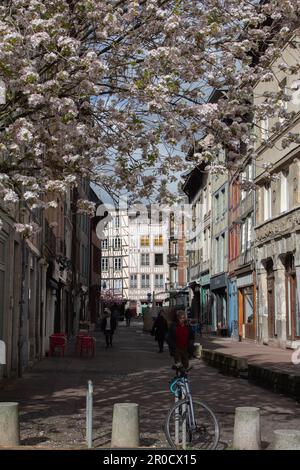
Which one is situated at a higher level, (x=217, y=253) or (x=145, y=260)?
(x=145, y=260)

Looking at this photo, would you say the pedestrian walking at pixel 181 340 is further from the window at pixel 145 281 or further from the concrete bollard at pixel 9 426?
the window at pixel 145 281

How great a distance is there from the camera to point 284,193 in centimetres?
2875

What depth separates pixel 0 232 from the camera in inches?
596

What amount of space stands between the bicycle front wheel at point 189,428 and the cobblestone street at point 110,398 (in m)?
0.29

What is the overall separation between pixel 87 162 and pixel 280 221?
66.6 feet

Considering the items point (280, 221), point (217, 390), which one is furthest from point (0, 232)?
point (280, 221)

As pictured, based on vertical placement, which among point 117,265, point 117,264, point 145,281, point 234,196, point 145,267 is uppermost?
point 234,196

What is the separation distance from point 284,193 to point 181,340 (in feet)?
53.0

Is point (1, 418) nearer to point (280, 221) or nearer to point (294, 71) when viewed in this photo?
point (294, 71)

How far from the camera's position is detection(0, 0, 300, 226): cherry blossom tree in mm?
7785

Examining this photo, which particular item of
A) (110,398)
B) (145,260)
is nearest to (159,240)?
(145,260)

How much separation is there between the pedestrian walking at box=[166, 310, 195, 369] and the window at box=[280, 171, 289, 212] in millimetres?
14995

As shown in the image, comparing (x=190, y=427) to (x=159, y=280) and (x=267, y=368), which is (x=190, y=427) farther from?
(x=159, y=280)

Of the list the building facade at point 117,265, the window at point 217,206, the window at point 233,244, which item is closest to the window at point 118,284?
the building facade at point 117,265
